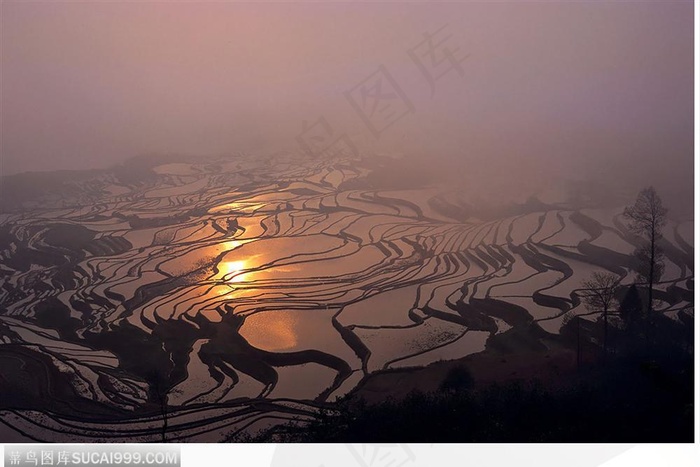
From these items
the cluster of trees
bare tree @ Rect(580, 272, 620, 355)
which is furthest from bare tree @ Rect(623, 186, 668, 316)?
bare tree @ Rect(580, 272, 620, 355)

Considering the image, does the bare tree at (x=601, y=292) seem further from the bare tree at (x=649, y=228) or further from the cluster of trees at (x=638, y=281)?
the bare tree at (x=649, y=228)

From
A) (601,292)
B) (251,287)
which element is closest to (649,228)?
(601,292)

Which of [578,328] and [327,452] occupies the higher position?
[327,452]

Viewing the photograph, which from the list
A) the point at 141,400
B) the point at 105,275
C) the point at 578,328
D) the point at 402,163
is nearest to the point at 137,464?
the point at 141,400

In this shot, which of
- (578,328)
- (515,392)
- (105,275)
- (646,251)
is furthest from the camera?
(105,275)

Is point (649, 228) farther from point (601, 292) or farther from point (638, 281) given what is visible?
point (601, 292)

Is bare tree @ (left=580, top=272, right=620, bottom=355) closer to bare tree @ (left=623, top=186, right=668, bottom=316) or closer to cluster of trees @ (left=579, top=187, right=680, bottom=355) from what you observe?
cluster of trees @ (left=579, top=187, right=680, bottom=355)

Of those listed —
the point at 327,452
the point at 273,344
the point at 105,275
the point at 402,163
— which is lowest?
the point at 327,452

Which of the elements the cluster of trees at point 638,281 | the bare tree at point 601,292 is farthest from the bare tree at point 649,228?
the bare tree at point 601,292

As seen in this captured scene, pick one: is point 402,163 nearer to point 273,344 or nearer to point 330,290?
point 330,290
